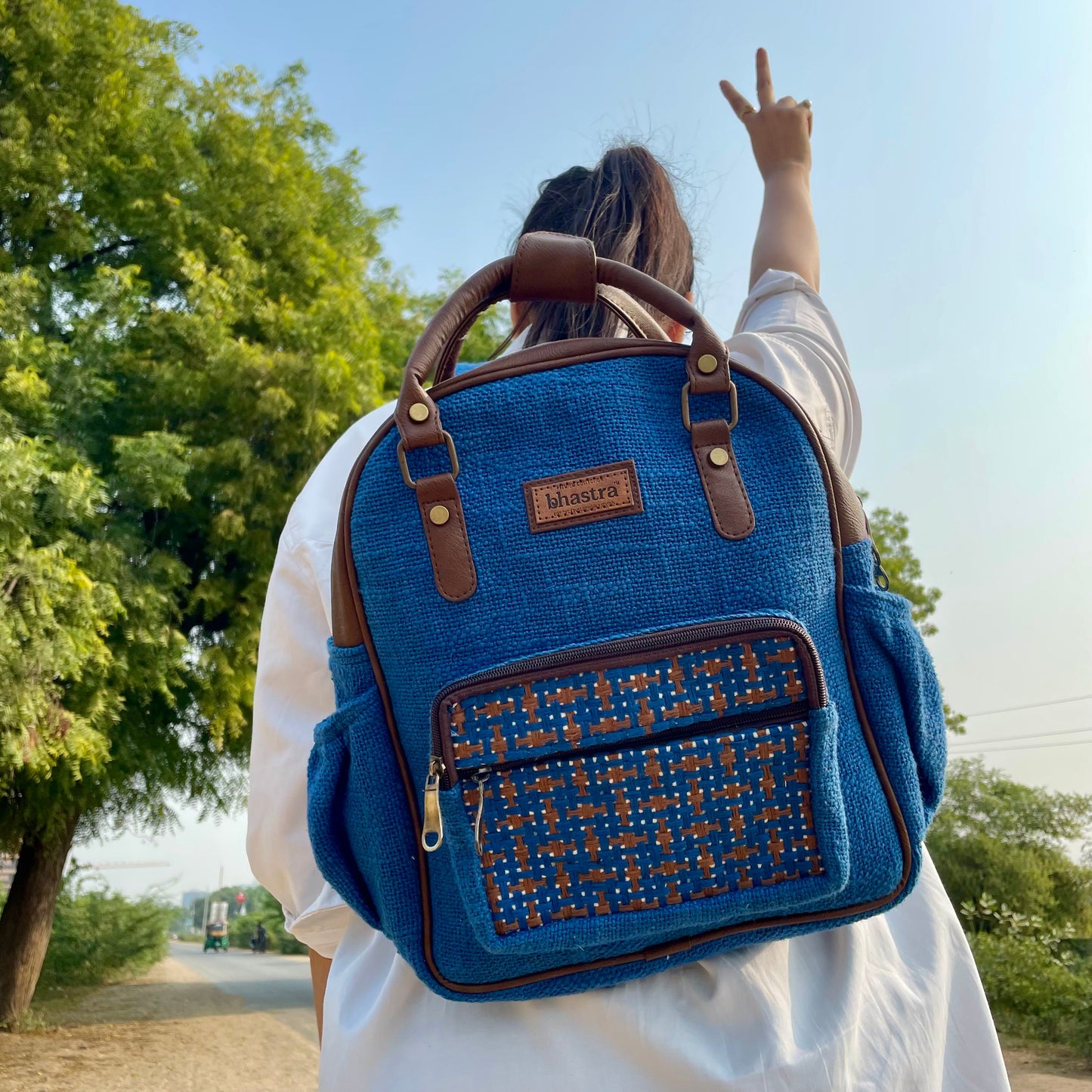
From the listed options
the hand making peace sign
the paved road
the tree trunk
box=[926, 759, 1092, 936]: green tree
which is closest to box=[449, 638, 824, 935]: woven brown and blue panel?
the hand making peace sign

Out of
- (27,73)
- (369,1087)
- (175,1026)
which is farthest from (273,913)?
(369,1087)

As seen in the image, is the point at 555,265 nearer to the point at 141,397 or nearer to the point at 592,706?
the point at 592,706

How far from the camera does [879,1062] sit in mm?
1073

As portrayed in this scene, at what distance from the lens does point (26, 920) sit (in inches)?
429

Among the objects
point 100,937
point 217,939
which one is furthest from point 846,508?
point 217,939

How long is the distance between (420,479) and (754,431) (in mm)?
373

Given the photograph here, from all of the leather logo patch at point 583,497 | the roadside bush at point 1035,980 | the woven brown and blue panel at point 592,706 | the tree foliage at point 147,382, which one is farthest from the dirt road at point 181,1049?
the leather logo patch at point 583,497

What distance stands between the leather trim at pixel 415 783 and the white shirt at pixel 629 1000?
2.0 inches

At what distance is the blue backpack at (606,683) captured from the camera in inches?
40.4

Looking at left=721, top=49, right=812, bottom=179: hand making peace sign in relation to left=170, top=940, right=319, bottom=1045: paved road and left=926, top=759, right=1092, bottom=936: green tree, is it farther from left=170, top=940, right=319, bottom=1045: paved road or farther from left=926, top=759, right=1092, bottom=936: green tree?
left=926, top=759, right=1092, bottom=936: green tree

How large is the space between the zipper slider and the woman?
194 mm

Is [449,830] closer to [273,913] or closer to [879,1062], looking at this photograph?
[879,1062]

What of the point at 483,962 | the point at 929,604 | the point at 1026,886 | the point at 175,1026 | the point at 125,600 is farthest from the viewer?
the point at 929,604

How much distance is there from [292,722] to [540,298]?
0.65m
